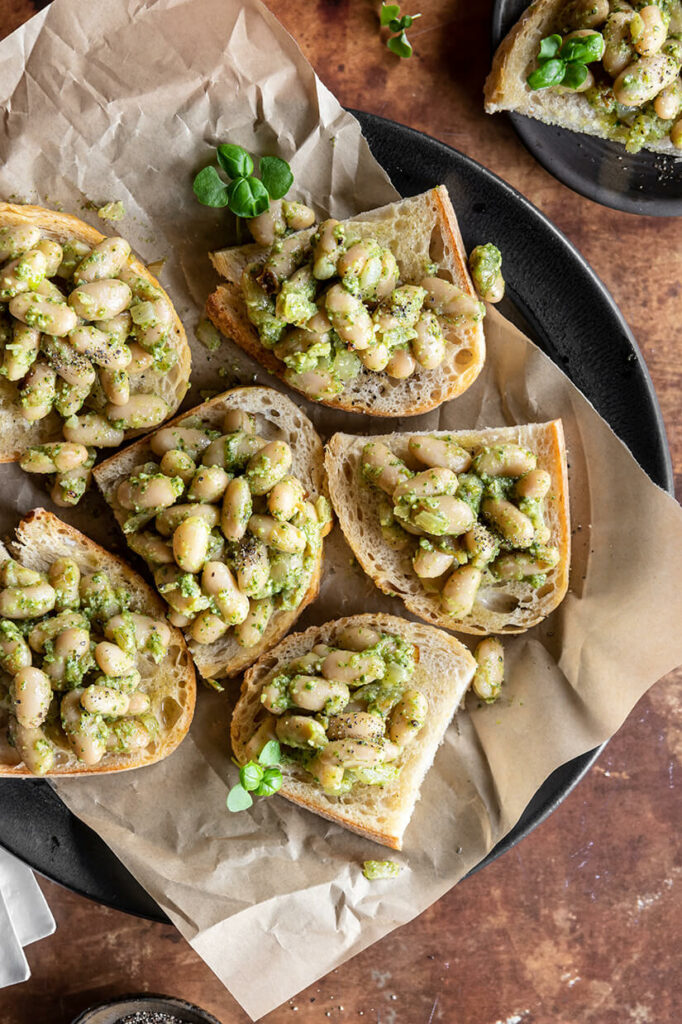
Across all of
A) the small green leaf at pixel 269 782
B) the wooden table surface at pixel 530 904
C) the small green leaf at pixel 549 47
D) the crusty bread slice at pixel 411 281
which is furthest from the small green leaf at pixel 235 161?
the small green leaf at pixel 269 782

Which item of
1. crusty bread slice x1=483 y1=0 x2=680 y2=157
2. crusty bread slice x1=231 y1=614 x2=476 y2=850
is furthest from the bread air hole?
crusty bread slice x1=483 y1=0 x2=680 y2=157

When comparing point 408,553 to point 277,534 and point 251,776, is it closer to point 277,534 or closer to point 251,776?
point 277,534

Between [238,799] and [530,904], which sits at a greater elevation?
[238,799]

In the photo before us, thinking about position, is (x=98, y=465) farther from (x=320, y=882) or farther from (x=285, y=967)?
(x=285, y=967)

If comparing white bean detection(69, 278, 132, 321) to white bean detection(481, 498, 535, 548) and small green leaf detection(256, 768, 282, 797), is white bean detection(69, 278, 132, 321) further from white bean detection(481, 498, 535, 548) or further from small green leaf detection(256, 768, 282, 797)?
small green leaf detection(256, 768, 282, 797)

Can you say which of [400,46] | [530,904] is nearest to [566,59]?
[400,46]

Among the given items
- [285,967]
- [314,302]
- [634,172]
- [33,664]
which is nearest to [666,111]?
[634,172]

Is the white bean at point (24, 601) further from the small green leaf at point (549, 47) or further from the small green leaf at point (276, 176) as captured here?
the small green leaf at point (549, 47)
